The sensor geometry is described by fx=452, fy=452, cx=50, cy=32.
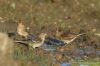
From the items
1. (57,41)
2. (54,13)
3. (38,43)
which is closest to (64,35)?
(57,41)

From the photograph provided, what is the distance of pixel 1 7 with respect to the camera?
57.5ft

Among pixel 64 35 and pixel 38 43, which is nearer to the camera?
pixel 38 43

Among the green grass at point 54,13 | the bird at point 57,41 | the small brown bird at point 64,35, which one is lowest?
the bird at point 57,41

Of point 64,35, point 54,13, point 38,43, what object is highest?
point 54,13

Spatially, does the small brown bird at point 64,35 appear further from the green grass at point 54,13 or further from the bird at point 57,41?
→ the green grass at point 54,13

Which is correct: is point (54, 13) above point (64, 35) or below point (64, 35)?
above

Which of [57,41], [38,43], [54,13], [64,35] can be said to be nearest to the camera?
[38,43]

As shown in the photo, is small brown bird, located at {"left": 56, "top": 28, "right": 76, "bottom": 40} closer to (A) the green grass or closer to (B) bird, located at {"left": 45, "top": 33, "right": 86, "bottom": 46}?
(B) bird, located at {"left": 45, "top": 33, "right": 86, "bottom": 46}

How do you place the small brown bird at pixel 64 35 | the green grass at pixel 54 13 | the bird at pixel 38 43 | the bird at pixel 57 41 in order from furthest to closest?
the green grass at pixel 54 13 → the small brown bird at pixel 64 35 → the bird at pixel 57 41 → the bird at pixel 38 43

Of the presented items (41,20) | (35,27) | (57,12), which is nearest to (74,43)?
(35,27)

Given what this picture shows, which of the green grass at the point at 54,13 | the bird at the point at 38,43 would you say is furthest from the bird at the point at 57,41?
the green grass at the point at 54,13

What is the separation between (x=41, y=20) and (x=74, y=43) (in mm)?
3358

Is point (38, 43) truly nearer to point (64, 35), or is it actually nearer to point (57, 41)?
point (57, 41)

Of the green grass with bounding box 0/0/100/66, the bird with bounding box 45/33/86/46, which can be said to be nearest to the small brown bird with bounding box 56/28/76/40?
the bird with bounding box 45/33/86/46
